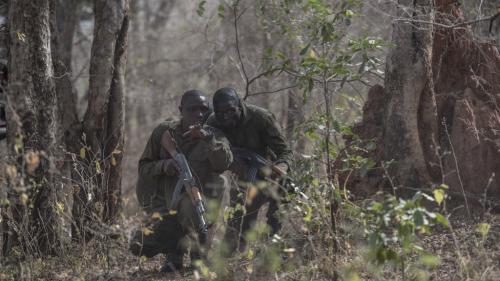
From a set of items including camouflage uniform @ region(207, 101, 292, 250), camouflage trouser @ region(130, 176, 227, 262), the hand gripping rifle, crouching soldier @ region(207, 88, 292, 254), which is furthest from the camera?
camouflage uniform @ region(207, 101, 292, 250)

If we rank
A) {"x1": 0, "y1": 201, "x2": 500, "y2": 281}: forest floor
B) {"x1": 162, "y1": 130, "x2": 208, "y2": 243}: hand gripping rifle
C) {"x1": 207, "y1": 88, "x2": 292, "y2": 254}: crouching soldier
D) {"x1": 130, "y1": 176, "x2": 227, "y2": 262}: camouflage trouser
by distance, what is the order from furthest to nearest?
{"x1": 207, "y1": 88, "x2": 292, "y2": 254}: crouching soldier, {"x1": 130, "y1": 176, "x2": 227, "y2": 262}: camouflage trouser, {"x1": 162, "y1": 130, "x2": 208, "y2": 243}: hand gripping rifle, {"x1": 0, "y1": 201, "x2": 500, "y2": 281}: forest floor

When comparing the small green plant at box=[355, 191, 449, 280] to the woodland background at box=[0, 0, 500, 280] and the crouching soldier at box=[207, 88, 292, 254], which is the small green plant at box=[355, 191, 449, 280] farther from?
the crouching soldier at box=[207, 88, 292, 254]

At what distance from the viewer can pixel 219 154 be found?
262 inches

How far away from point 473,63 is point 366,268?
96.6 inches

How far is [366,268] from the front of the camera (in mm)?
5914

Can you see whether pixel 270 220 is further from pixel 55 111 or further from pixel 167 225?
pixel 55 111

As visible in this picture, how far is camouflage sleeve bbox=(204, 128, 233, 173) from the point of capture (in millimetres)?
6641

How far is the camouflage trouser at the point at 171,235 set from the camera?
6750 mm

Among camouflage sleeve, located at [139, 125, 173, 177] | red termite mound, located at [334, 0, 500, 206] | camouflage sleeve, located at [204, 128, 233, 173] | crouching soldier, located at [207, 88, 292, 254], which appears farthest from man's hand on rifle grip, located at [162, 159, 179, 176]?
red termite mound, located at [334, 0, 500, 206]

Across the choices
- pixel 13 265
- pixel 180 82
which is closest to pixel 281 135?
pixel 13 265

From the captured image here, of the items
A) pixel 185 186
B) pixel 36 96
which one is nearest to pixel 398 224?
pixel 185 186

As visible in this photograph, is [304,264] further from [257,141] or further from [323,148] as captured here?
[257,141]

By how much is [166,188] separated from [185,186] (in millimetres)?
329

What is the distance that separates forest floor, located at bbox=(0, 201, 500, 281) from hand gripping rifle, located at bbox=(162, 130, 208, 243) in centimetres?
35
